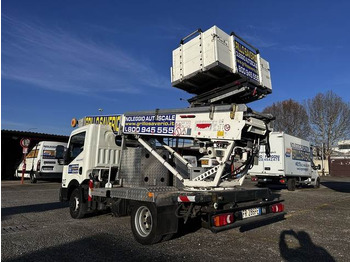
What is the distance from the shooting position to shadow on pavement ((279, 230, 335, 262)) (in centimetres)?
457

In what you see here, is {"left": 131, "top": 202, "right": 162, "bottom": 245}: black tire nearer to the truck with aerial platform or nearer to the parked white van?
the truck with aerial platform

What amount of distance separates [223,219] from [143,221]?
5.08 feet

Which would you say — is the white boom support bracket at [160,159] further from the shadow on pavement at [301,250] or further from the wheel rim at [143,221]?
the shadow on pavement at [301,250]

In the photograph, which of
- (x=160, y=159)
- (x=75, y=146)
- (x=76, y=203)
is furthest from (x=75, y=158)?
(x=160, y=159)

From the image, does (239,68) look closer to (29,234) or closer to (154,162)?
(154,162)

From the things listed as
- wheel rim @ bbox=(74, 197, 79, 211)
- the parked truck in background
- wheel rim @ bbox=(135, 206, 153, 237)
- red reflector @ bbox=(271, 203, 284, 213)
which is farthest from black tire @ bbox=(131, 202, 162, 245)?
the parked truck in background

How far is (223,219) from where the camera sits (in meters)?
4.63

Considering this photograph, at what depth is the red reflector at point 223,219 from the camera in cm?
452

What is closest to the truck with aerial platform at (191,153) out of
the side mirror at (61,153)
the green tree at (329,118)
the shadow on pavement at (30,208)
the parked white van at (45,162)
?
the side mirror at (61,153)

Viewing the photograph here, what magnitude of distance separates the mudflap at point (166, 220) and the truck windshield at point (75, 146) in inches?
145

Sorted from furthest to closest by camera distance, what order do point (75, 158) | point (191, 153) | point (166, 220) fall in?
point (75, 158) < point (191, 153) < point (166, 220)

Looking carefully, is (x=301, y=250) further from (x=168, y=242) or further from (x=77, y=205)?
(x=77, y=205)

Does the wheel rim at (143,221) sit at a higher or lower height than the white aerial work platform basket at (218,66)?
lower

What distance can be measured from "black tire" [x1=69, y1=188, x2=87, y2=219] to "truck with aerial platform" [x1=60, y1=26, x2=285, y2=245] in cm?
2
